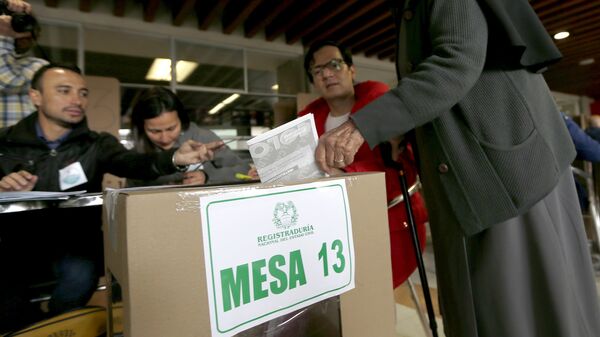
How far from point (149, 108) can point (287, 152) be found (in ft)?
4.06

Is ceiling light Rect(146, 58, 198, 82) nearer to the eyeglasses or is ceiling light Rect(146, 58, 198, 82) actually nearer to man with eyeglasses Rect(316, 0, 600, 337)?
the eyeglasses

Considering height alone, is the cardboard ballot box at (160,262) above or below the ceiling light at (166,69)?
below

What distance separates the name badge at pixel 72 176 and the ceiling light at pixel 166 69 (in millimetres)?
4030

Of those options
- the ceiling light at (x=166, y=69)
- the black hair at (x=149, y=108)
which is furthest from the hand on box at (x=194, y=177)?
the ceiling light at (x=166, y=69)

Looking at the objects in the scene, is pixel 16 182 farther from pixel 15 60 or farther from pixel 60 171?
pixel 15 60

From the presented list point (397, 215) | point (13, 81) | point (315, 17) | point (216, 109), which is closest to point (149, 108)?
point (13, 81)

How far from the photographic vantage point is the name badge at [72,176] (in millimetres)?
1216

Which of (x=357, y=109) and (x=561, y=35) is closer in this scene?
(x=357, y=109)

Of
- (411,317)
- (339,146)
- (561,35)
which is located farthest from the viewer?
(561,35)

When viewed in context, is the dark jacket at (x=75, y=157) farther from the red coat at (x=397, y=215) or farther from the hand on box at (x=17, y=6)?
the red coat at (x=397, y=215)

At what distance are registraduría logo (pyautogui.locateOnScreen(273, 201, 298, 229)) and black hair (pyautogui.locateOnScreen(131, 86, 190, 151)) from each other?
134 centimetres

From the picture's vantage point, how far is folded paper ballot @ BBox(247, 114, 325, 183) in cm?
63

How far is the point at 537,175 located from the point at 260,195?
0.57 m

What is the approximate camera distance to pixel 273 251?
1.61 ft
